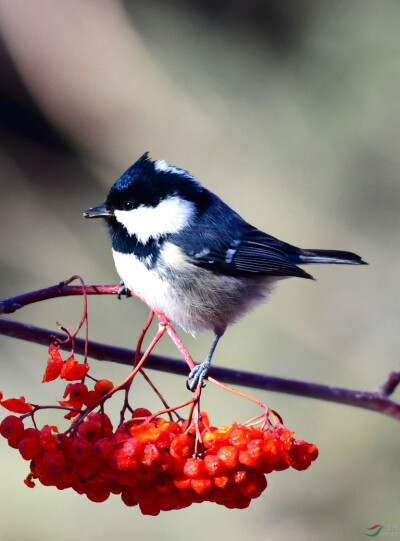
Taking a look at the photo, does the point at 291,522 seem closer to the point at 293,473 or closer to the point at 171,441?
the point at 293,473

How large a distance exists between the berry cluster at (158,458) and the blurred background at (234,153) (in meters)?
2.52

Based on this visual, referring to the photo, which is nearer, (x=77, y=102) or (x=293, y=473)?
(x=293, y=473)

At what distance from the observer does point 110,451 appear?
138 centimetres

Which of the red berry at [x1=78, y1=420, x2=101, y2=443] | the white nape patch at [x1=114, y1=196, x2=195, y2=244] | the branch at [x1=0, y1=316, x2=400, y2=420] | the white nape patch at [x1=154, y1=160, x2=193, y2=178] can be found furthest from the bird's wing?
the red berry at [x1=78, y1=420, x2=101, y2=443]

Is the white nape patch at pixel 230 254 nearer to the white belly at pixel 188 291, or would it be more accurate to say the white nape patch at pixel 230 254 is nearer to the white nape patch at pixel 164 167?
the white belly at pixel 188 291

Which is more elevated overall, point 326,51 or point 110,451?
point 326,51

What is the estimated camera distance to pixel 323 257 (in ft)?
9.05

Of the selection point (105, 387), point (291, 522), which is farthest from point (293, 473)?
point (105, 387)

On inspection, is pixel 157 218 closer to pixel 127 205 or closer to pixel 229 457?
pixel 127 205

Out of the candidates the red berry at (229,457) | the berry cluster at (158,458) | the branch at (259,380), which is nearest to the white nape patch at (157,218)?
the branch at (259,380)

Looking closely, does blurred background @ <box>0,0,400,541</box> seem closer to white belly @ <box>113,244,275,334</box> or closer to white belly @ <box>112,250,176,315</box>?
white belly @ <box>113,244,275,334</box>

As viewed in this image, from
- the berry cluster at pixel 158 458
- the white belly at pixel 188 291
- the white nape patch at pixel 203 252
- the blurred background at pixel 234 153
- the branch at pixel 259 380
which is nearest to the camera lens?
the berry cluster at pixel 158 458

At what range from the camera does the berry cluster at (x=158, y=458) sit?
1366 millimetres

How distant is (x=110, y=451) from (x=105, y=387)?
0.18 meters
